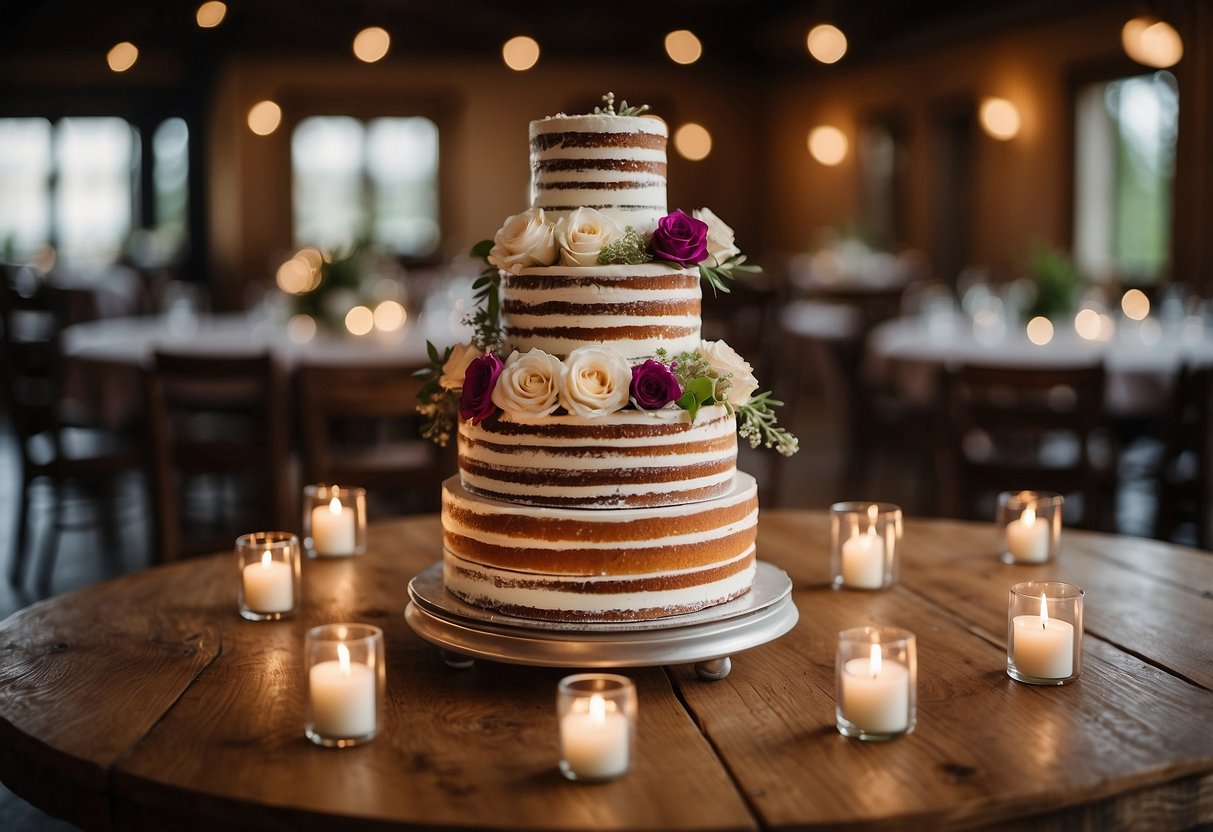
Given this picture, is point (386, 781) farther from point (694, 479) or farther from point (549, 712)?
point (694, 479)

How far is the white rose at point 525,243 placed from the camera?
1.59m

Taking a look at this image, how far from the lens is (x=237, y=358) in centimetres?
351

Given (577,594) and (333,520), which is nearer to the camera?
(577,594)

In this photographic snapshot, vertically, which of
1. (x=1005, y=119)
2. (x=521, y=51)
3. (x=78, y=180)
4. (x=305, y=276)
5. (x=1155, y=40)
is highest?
(x=78, y=180)

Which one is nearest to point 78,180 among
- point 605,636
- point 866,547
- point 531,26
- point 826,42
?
point 531,26

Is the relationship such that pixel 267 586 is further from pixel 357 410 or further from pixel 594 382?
pixel 357 410

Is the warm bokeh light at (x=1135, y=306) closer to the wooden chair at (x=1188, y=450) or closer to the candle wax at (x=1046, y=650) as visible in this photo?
the wooden chair at (x=1188, y=450)

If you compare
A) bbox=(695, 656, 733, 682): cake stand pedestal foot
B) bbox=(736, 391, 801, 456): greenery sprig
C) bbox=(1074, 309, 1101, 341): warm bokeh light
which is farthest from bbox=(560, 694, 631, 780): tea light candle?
bbox=(1074, 309, 1101, 341): warm bokeh light

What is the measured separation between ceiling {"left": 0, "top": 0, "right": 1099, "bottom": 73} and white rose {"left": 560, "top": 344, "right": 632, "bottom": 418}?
8995 millimetres

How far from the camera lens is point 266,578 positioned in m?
1.82

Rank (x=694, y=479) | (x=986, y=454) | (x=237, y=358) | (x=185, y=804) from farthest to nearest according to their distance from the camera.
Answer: (x=986, y=454) → (x=237, y=358) → (x=694, y=479) → (x=185, y=804)

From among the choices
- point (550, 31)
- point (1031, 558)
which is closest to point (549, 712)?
point (1031, 558)

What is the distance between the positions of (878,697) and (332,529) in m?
1.16

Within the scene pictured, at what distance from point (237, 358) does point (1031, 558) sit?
90.6 inches
